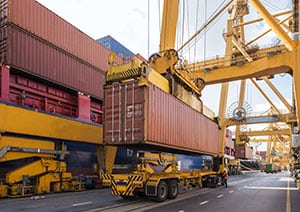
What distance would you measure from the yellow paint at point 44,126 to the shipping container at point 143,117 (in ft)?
13.2

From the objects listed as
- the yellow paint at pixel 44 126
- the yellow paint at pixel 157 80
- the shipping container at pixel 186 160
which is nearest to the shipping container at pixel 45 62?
the yellow paint at pixel 44 126

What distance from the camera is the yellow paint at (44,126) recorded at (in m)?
13.3

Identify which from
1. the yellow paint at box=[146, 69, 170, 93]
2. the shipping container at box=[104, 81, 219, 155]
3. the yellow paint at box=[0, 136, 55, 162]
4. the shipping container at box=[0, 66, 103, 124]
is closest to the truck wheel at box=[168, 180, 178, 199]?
the shipping container at box=[104, 81, 219, 155]

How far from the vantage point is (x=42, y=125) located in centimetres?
1516

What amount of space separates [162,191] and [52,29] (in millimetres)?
11165

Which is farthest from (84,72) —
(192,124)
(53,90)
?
(192,124)

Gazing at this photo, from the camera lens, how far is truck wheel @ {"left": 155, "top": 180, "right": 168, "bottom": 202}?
39.3 feet

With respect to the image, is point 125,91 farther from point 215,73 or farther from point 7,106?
point 215,73

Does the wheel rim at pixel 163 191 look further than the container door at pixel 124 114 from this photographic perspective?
Yes

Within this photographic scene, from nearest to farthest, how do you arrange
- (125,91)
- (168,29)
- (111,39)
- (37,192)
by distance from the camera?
(125,91) < (37,192) < (168,29) < (111,39)

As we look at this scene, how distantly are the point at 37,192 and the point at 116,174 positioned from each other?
4.70 m

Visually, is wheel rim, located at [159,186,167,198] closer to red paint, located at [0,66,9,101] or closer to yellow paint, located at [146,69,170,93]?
yellow paint, located at [146,69,170,93]

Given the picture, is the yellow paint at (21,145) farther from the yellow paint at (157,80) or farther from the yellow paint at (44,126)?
the yellow paint at (157,80)

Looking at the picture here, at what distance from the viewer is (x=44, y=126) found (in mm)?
15273
